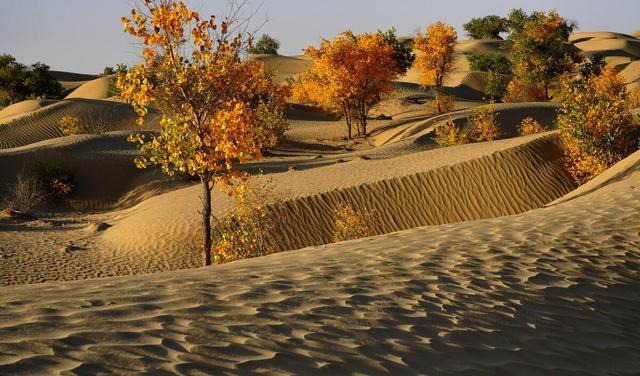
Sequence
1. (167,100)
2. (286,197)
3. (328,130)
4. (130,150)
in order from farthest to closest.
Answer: (328,130), (130,150), (286,197), (167,100)

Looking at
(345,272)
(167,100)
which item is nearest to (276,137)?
(167,100)

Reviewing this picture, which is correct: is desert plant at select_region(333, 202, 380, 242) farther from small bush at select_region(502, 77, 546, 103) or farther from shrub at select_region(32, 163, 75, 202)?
small bush at select_region(502, 77, 546, 103)

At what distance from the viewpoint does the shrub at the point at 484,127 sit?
29406 mm

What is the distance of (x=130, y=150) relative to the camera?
29.8 meters

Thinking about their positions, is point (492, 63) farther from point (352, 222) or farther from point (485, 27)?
point (352, 222)

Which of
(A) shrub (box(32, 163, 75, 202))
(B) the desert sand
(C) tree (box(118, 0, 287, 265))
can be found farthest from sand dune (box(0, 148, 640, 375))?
A: (A) shrub (box(32, 163, 75, 202))

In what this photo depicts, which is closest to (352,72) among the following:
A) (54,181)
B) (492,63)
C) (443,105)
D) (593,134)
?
(443,105)

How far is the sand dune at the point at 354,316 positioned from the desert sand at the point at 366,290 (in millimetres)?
17

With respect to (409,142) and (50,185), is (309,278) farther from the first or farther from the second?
(409,142)

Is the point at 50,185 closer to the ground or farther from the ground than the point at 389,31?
closer to the ground

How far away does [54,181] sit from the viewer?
2472 centimetres

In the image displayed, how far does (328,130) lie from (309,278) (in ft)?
114

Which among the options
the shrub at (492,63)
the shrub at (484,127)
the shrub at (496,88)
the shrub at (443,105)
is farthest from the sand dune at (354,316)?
the shrub at (492,63)

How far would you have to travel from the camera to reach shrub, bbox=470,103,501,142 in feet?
96.5
